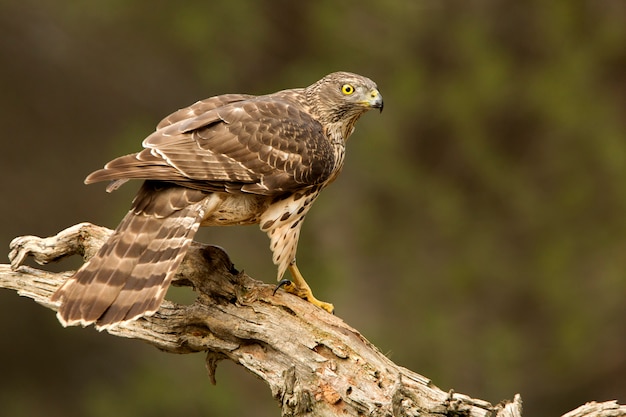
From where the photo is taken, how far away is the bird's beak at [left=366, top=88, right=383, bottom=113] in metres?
5.68

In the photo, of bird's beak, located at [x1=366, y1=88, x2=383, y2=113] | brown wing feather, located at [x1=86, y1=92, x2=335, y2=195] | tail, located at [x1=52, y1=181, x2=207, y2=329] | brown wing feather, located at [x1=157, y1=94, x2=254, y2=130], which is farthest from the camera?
bird's beak, located at [x1=366, y1=88, x2=383, y2=113]

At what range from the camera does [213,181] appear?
4.97 metres

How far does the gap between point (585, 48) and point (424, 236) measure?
2286 millimetres

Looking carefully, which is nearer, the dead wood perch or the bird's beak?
the dead wood perch

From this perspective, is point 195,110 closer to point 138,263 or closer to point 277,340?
point 138,263

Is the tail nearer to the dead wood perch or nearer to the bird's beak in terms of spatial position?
the dead wood perch

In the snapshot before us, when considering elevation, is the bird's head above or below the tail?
above

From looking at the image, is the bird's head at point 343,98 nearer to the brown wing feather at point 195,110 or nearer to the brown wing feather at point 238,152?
the brown wing feather at point 238,152

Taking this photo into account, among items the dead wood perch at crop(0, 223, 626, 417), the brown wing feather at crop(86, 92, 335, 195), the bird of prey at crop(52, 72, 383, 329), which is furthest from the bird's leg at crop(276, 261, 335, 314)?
the brown wing feather at crop(86, 92, 335, 195)

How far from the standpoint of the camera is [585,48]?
9086 millimetres

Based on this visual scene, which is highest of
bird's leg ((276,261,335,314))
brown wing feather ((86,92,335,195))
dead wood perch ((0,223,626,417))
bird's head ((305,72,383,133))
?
bird's head ((305,72,383,133))

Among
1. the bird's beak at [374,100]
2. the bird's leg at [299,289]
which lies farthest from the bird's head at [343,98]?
the bird's leg at [299,289]

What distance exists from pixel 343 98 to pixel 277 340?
5.22 feet

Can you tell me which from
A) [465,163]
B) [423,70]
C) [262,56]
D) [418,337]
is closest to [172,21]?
[262,56]
